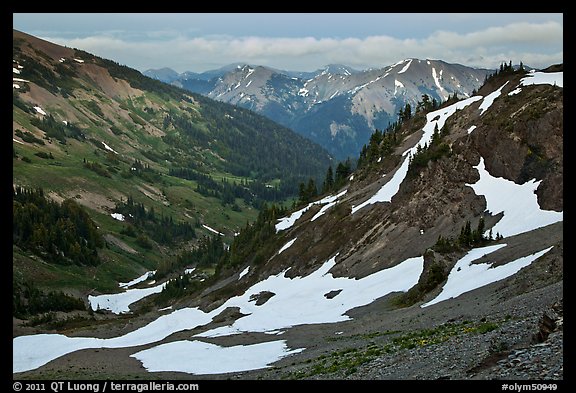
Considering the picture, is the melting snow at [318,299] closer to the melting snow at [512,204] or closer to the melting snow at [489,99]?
the melting snow at [512,204]

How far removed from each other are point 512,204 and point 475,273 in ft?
59.1

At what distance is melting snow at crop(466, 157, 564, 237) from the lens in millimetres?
53656

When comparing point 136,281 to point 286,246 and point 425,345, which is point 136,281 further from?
point 425,345

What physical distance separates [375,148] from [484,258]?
67.2 metres

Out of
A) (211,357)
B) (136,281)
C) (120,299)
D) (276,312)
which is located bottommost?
(211,357)

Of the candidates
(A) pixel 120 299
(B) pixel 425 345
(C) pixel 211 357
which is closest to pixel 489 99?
(C) pixel 211 357

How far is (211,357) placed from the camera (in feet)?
137

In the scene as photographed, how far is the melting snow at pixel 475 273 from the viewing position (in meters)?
42.5

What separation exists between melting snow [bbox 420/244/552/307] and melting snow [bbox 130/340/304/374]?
15.4 meters

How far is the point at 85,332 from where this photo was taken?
80.0 m

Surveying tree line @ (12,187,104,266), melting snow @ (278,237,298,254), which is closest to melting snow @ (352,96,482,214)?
melting snow @ (278,237,298,254)

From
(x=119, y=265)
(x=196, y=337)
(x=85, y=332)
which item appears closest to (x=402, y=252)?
(x=196, y=337)

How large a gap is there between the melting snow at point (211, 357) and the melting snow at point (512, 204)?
31.4 metres
